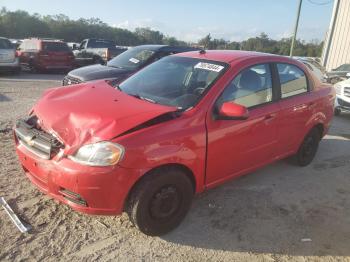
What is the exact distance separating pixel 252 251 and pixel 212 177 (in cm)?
83

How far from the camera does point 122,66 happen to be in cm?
866

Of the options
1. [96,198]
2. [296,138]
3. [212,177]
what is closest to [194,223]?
[212,177]

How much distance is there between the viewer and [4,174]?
4457 millimetres

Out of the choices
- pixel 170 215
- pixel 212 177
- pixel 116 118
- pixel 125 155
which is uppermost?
pixel 116 118

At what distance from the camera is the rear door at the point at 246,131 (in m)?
3.66

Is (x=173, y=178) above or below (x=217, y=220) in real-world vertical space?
above

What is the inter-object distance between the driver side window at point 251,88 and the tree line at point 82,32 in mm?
31698

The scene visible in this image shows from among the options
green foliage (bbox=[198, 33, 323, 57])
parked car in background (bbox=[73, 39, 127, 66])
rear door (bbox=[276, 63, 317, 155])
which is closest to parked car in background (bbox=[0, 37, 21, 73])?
parked car in background (bbox=[73, 39, 127, 66])

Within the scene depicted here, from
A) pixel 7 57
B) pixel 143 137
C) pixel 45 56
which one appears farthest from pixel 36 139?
pixel 45 56

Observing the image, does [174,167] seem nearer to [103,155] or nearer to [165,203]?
[165,203]

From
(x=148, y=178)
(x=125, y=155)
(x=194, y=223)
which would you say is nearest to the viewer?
(x=125, y=155)

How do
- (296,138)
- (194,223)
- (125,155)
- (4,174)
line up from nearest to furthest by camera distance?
1. (125,155)
2. (194,223)
3. (4,174)
4. (296,138)

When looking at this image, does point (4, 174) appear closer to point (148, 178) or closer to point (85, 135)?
point (85, 135)

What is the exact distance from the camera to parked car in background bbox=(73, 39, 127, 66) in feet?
57.6
